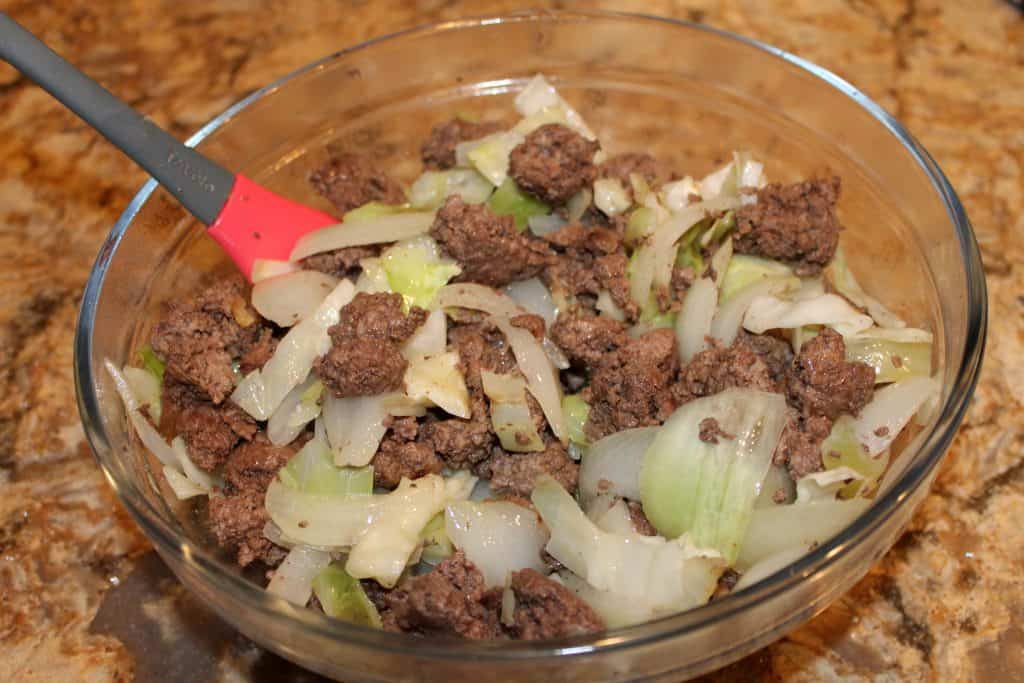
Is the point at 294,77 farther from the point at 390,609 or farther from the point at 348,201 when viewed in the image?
the point at 390,609

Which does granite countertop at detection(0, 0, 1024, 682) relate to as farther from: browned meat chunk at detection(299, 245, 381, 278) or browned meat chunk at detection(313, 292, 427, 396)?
browned meat chunk at detection(299, 245, 381, 278)

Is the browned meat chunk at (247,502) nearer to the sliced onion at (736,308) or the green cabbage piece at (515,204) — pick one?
the green cabbage piece at (515,204)

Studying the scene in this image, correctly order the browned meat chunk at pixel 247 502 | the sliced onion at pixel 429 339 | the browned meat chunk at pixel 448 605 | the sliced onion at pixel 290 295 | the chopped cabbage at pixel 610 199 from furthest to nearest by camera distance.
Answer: the chopped cabbage at pixel 610 199 → the sliced onion at pixel 290 295 → the sliced onion at pixel 429 339 → the browned meat chunk at pixel 247 502 → the browned meat chunk at pixel 448 605

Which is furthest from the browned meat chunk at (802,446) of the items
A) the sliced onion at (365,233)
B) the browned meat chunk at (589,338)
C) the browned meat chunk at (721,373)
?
the sliced onion at (365,233)

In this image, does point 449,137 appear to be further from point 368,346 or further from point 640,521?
point 640,521

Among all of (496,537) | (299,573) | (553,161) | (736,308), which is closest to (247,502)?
(299,573)
